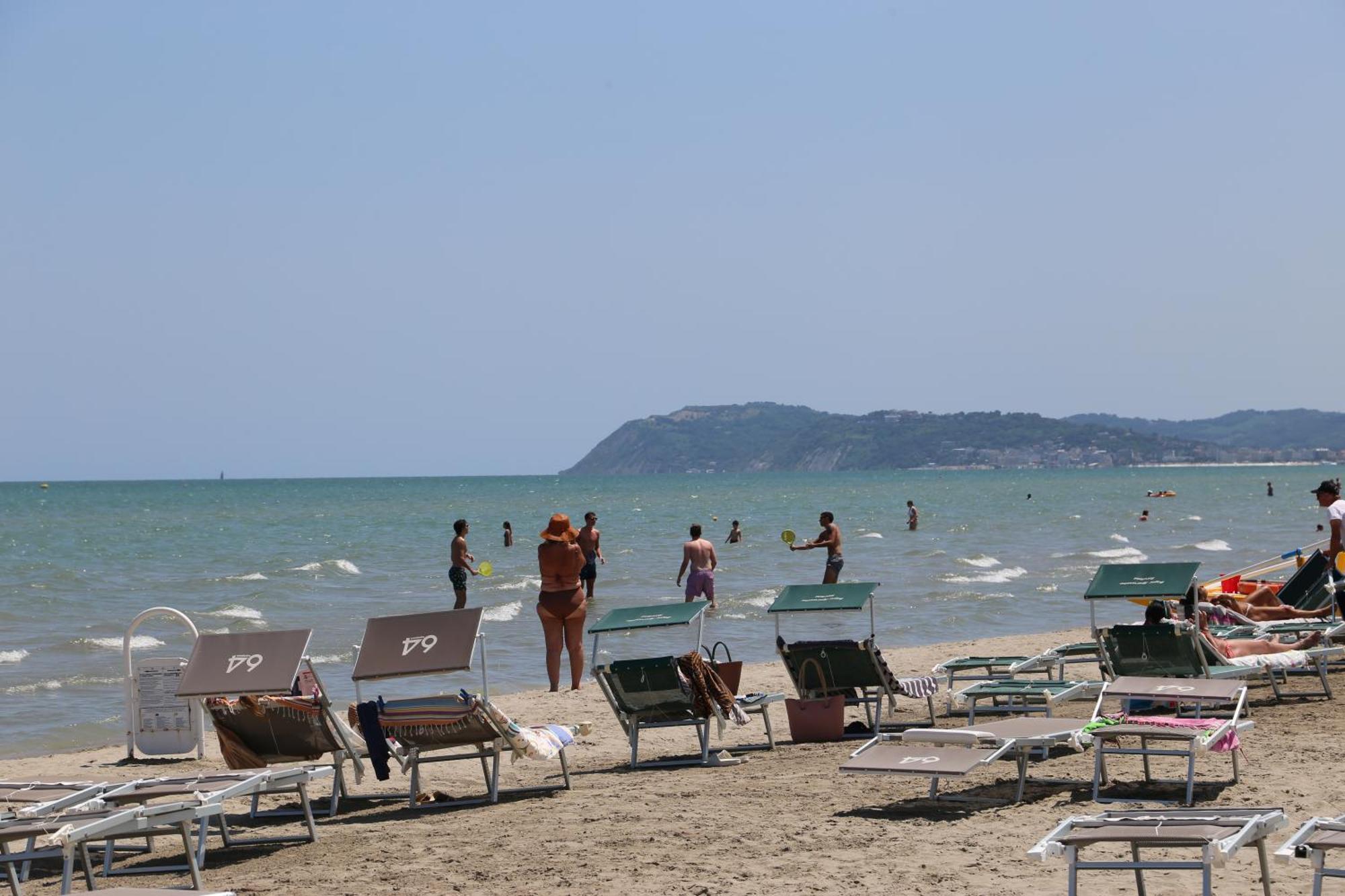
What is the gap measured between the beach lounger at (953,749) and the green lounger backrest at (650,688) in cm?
152

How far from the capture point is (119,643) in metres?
17.5

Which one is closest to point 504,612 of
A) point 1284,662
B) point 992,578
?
point 992,578

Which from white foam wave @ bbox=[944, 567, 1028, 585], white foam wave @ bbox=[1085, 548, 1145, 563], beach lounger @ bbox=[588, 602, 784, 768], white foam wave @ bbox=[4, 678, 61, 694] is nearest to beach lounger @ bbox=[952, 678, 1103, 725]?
beach lounger @ bbox=[588, 602, 784, 768]

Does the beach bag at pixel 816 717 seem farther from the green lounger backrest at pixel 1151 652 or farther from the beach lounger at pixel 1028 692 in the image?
the green lounger backrest at pixel 1151 652

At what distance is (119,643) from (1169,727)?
14268mm

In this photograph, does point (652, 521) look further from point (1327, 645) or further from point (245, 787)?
point (245, 787)

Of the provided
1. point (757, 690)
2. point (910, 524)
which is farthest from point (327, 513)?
point (757, 690)

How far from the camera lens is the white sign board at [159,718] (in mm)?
9141

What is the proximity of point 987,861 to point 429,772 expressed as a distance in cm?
385

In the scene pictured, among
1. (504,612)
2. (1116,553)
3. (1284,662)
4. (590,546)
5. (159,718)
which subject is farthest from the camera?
(1116,553)

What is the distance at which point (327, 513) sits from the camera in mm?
70000

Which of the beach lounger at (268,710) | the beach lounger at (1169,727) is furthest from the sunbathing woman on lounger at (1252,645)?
the beach lounger at (268,710)

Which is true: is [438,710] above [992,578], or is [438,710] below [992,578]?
above

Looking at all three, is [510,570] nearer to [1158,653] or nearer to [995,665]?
Result: [995,665]
